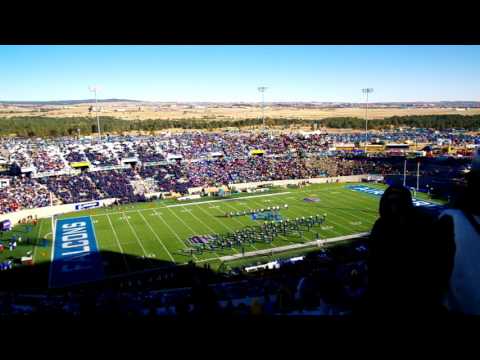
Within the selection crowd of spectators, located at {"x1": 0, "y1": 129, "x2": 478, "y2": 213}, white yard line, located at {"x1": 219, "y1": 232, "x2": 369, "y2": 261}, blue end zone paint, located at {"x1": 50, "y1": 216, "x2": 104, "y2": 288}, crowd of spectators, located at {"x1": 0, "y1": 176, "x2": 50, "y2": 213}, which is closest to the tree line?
crowd of spectators, located at {"x1": 0, "y1": 129, "x2": 478, "y2": 213}

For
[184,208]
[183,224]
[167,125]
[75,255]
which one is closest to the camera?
[75,255]

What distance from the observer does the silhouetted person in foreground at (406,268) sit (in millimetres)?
1469

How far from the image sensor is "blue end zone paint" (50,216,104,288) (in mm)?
20516

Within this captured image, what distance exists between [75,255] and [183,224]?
26.4 ft

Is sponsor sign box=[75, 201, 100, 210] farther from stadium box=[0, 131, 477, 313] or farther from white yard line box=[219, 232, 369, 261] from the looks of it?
white yard line box=[219, 232, 369, 261]

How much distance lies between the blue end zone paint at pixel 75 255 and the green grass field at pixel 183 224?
0.50 m

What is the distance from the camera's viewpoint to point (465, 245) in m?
1.48

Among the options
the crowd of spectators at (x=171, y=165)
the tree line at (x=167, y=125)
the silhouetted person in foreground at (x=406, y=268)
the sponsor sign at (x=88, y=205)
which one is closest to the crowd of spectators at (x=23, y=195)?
the crowd of spectators at (x=171, y=165)

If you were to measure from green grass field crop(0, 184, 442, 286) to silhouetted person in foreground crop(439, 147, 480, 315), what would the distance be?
2065cm

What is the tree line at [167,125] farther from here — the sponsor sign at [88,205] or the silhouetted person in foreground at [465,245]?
the silhouetted person in foreground at [465,245]

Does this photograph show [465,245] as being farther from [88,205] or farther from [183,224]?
[88,205]

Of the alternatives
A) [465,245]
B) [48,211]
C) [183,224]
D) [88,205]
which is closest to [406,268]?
[465,245]

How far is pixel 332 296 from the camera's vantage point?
9.64ft
